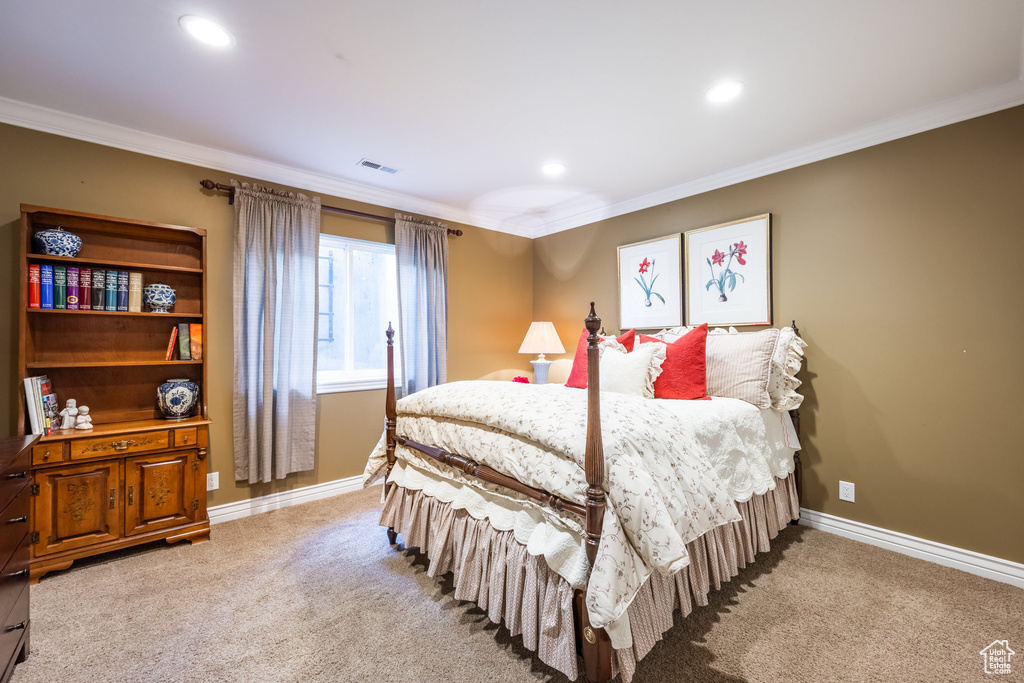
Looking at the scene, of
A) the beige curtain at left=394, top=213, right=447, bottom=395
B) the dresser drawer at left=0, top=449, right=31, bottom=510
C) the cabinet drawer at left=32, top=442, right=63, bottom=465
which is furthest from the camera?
the beige curtain at left=394, top=213, right=447, bottom=395

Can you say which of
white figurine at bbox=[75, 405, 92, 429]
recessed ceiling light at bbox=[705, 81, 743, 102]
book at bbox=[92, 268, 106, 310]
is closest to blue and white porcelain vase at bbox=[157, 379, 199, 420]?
white figurine at bbox=[75, 405, 92, 429]

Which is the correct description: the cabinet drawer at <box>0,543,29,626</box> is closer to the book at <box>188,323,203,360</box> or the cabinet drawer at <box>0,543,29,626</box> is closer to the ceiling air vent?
the book at <box>188,323,203,360</box>

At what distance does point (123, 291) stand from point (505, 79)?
245 centimetres

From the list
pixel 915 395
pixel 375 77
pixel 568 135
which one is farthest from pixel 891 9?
pixel 375 77

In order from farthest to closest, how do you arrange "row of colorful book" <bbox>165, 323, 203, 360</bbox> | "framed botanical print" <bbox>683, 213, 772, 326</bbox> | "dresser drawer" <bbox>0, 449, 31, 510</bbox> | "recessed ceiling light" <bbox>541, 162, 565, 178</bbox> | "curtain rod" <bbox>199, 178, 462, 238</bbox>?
"recessed ceiling light" <bbox>541, 162, 565, 178</bbox>
"framed botanical print" <bbox>683, 213, 772, 326</bbox>
"curtain rod" <bbox>199, 178, 462, 238</bbox>
"row of colorful book" <bbox>165, 323, 203, 360</bbox>
"dresser drawer" <bbox>0, 449, 31, 510</bbox>

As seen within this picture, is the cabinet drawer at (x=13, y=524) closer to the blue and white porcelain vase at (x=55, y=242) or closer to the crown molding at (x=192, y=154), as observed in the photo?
the blue and white porcelain vase at (x=55, y=242)

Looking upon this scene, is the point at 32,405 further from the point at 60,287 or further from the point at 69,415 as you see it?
the point at 60,287

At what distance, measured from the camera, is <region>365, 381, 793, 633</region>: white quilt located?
1320mm

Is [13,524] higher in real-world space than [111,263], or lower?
lower

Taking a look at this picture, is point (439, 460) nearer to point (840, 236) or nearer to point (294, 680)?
point (294, 680)

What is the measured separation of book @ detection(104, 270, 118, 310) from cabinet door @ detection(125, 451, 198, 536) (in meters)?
0.88

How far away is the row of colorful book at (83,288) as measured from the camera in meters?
2.30

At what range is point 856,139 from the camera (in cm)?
264

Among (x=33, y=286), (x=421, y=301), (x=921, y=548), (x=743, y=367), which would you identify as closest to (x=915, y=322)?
(x=743, y=367)
